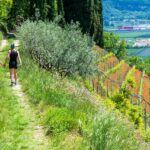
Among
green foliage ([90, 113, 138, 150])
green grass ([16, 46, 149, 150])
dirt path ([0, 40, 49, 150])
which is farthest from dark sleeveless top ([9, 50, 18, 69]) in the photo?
green foliage ([90, 113, 138, 150])

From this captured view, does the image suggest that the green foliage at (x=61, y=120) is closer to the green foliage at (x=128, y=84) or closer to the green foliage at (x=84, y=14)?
the green foliage at (x=128, y=84)

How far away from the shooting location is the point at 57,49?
32.4 metres

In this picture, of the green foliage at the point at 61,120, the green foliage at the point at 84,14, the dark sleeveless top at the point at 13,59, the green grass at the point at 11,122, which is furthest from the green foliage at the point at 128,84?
the green foliage at the point at 61,120

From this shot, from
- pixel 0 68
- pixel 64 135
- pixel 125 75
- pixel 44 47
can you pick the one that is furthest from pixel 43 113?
pixel 125 75

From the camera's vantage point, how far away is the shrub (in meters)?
31.8

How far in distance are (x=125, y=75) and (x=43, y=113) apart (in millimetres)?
50491

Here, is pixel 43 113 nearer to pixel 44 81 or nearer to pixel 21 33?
pixel 44 81

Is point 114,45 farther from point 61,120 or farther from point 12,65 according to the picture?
point 61,120

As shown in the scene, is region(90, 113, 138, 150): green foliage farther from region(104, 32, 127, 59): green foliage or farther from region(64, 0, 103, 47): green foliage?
region(104, 32, 127, 59): green foliage

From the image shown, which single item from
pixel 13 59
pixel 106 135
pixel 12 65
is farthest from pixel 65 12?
pixel 106 135

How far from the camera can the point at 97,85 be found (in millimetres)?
46188

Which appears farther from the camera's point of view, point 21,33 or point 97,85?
point 97,85

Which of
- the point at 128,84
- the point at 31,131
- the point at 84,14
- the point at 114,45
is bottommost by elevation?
the point at 114,45

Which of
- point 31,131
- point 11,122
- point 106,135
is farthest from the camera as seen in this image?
point 11,122
